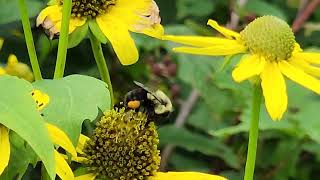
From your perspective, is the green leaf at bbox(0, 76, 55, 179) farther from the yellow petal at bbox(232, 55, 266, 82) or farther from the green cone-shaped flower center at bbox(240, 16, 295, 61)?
the green cone-shaped flower center at bbox(240, 16, 295, 61)

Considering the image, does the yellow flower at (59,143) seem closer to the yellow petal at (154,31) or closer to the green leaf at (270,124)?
the yellow petal at (154,31)

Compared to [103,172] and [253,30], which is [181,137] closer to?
[253,30]

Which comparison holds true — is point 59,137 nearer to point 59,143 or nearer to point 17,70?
point 59,143

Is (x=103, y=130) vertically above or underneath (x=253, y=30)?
underneath

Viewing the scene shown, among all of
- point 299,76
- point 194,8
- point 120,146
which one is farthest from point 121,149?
point 194,8

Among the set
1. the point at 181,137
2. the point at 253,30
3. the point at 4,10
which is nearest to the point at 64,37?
the point at 253,30
